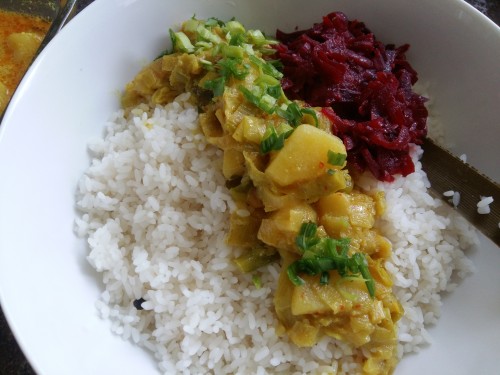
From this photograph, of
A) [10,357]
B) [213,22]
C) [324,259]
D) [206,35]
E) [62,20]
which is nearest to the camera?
[324,259]

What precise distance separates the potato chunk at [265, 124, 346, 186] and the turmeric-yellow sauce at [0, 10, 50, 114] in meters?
2.66

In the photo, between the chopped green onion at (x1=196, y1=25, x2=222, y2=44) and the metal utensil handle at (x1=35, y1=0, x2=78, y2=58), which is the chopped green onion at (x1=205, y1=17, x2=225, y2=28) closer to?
the chopped green onion at (x1=196, y1=25, x2=222, y2=44)

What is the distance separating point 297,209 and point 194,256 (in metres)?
0.83

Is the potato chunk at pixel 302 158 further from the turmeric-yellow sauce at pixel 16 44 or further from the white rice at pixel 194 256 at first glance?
the turmeric-yellow sauce at pixel 16 44

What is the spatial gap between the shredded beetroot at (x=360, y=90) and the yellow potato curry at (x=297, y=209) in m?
0.16

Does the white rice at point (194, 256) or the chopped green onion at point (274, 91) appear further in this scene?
the chopped green onion at point (274, 91)

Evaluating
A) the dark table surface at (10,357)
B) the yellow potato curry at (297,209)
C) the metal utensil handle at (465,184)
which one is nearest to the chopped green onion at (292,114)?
the yellow potato curry at (297,209)

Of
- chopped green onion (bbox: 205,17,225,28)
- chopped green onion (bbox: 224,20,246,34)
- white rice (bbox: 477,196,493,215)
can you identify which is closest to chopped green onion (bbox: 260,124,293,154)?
chopped green onion (bbox: 224,20,246,34)

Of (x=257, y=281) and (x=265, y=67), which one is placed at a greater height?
(x=265, y=67)

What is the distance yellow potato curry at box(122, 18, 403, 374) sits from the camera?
295cm

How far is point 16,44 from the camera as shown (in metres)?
4.74

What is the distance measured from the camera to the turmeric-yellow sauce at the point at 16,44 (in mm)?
4621

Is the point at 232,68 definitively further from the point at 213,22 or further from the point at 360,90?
the point at 360,90

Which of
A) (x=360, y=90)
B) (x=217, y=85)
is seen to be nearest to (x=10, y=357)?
(x=217, y=85)
